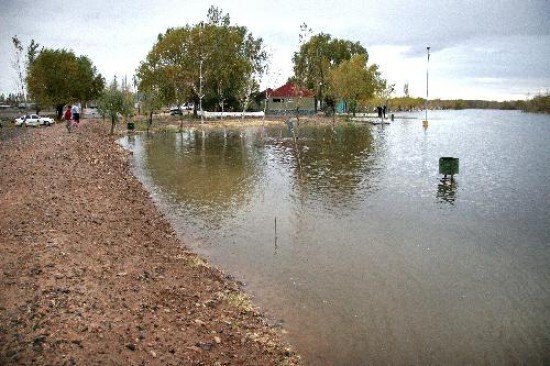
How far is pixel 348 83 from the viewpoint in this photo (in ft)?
254

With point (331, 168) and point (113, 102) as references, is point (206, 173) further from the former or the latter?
point (113, 102)

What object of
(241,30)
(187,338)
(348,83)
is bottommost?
(187,338)

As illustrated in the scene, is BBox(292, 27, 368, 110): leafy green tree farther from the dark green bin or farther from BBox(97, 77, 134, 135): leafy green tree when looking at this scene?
the dark green bin

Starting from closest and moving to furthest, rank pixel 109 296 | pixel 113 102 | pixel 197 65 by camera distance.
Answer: pixel 109 296
pixel 113 102
pixel 197 65

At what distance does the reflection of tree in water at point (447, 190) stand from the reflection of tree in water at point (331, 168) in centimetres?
363

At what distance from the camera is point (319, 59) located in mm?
92062

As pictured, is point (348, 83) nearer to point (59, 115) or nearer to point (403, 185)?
point (59, 115)

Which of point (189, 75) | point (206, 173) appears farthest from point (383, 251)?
point (189, 75)

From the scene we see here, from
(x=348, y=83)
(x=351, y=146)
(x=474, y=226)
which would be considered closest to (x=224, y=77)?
(x=348, y=83)

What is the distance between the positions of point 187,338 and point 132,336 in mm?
863

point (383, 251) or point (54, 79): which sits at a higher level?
point (54, 79)

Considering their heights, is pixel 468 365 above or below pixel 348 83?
below

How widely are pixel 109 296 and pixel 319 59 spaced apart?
90084mm

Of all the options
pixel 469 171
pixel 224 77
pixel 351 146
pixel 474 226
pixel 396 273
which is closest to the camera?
pixel 396 273
